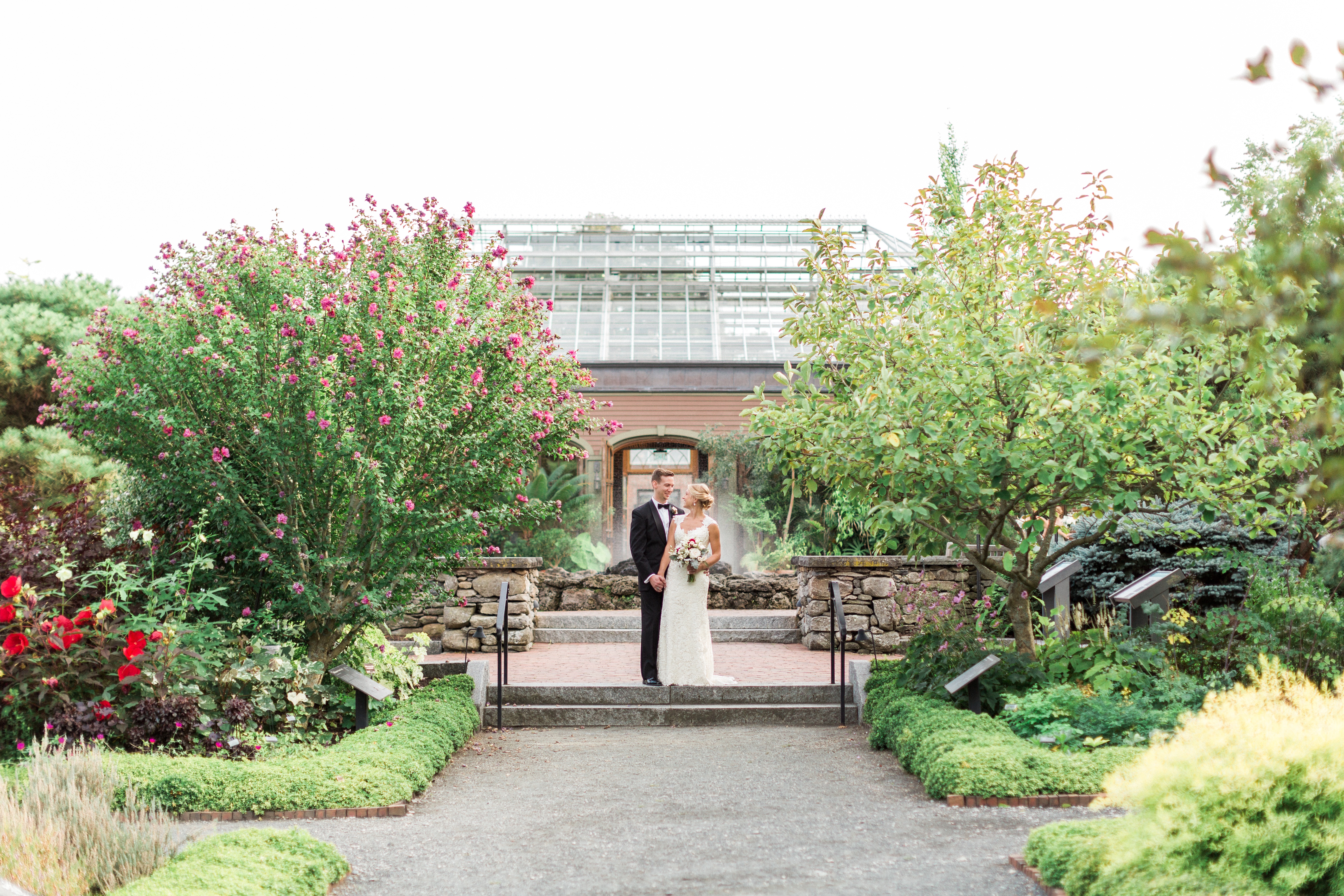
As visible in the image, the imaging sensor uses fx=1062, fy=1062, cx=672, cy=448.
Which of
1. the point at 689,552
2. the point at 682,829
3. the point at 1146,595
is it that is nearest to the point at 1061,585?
the point at 1146,595

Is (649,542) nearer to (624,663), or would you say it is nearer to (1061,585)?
(624,663)

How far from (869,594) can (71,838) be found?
852cm

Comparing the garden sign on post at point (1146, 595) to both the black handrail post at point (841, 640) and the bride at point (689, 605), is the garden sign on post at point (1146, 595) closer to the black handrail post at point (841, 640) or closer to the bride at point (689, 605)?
the black handrail post at point (841, 640)

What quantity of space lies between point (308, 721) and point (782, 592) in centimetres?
834

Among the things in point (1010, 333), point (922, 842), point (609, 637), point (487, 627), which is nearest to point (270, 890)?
point (922, 842)

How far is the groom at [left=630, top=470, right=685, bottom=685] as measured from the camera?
838cm

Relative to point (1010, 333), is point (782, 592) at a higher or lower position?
lower

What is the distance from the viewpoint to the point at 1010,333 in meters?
6.44

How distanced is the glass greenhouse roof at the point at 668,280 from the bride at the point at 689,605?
11.1 metres

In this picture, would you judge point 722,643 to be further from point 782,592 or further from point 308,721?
point 308,721

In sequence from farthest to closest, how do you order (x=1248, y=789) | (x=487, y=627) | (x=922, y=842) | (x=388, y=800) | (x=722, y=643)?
1. (x=722, y=643)
2. (x=487, y=627)
3. (x=388, y=800)
4. (x=922, y=842)
5. (x=1248, y=789)

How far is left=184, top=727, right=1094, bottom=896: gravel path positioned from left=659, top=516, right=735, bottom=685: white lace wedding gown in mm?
1257

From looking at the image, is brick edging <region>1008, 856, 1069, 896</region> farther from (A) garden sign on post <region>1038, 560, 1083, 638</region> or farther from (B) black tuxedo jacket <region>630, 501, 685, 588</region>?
(A) garden sign on post <region>1038, 560, 1083, 638</region>

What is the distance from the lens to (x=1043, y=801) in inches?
204
